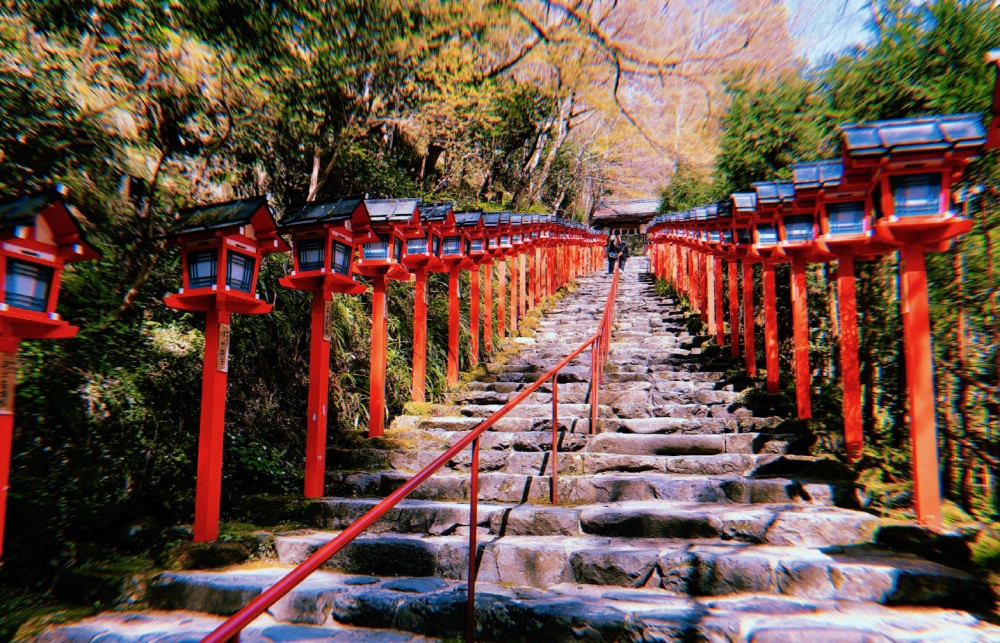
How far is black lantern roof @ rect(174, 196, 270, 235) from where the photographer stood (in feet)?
12.3

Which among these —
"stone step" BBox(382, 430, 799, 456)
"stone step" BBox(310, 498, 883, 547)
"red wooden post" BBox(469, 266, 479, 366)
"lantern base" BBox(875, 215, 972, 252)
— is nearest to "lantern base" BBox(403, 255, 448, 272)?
"red wooden post" BBox(469, 266, 479, 366)

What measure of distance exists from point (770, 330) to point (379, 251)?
432 cm

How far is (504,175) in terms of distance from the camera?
16.3 metres

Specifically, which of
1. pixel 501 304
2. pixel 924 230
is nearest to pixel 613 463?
pixel 924 230

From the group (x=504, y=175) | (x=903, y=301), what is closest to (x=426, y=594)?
(x=903, y=301)

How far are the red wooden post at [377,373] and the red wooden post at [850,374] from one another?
410 cm

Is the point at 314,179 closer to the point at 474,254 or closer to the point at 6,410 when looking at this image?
the point at 474,254

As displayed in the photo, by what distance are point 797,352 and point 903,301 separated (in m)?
1.78

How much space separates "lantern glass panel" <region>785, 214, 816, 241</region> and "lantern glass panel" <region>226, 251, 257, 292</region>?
4.84 metres

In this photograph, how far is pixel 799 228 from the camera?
17.3 ft

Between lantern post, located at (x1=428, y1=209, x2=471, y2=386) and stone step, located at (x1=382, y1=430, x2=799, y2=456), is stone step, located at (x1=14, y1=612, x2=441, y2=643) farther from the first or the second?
lantern post, located at (x1=428, y1=209, x2=471, y2=386)

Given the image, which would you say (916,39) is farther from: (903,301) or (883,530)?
(883,530)

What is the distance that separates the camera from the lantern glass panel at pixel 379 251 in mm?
5625

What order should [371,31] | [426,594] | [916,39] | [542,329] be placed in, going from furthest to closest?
[542,329] → [371,31] → [916,39] → [426,594]
